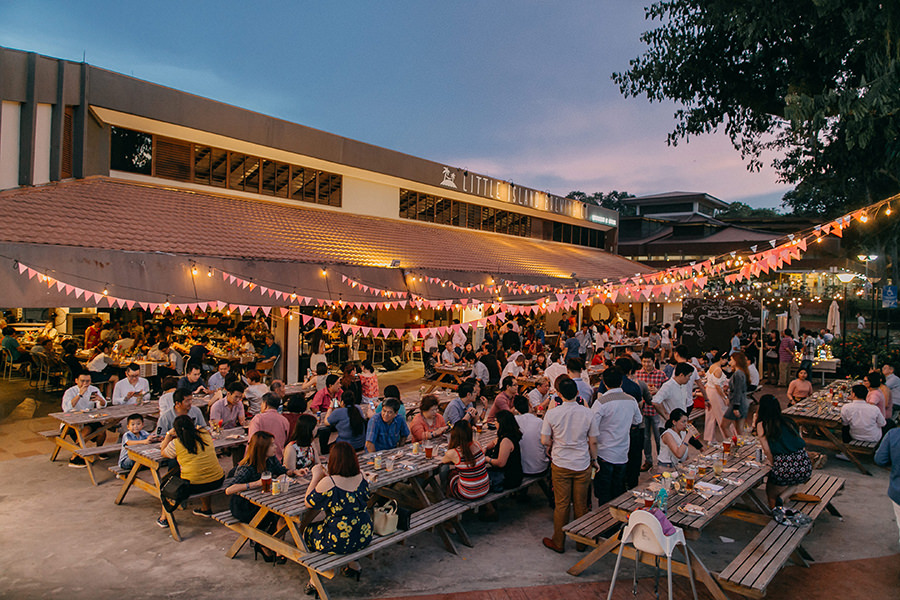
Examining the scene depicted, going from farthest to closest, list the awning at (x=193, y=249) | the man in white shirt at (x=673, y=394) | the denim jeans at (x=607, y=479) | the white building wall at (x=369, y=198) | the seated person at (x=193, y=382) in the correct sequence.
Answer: the white building wall at (x=369, y=198), the awning at (x=193, y=249), the seated person at (x=193, y=382), the man in white shirt at (x=673, y=394), the denim jeans at (x=607, y=479)

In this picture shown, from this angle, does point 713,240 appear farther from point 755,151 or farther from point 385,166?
point 385,166

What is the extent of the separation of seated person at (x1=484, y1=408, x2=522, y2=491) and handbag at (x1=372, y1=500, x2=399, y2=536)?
4.80 feet

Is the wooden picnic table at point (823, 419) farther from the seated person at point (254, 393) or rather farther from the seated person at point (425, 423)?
the seated person at point (254, 393)

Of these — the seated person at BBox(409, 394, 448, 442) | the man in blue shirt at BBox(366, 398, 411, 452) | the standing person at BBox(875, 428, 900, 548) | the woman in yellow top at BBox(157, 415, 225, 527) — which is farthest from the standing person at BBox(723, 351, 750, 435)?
the woman in yellow top at BBox(157, 415, 225, 527)

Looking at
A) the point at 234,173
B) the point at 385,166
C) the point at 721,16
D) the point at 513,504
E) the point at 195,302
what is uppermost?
the point at 721,16

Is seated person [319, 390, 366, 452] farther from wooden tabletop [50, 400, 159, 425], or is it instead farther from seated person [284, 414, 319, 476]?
wooden tabletop [50, 400, 159, 425]

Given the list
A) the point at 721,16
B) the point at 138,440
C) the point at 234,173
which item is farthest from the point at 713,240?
the point at 138,440

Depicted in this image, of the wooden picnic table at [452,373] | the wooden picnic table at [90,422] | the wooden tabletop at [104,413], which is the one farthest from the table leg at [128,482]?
the wooden picnic table at [452,373]

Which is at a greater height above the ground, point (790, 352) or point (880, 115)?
point (880, 115)

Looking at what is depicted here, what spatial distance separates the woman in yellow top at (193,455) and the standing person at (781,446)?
5.92 metres

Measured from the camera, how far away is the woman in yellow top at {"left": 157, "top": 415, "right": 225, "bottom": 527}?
569cm

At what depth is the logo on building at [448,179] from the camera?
19531mm

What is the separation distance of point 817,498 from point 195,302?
33.1 feet

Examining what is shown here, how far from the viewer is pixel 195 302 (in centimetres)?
1050
